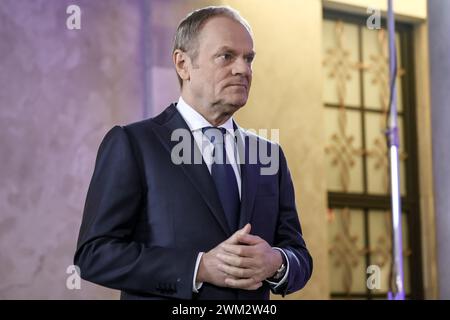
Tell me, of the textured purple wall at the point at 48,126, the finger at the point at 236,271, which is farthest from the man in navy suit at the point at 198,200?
the textured purple wall at the point at 48,126

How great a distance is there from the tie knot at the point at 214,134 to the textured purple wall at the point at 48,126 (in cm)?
174

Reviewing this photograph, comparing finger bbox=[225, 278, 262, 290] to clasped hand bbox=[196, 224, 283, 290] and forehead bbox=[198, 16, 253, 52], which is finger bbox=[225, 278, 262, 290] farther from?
forehead bbox=[198, 16, 253, 52]

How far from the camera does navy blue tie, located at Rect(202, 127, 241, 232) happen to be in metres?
1.57

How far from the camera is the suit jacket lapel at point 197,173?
154 centimetres

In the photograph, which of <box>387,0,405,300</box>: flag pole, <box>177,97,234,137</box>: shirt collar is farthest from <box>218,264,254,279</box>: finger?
<box>387,0,405,300</box>: flag pole

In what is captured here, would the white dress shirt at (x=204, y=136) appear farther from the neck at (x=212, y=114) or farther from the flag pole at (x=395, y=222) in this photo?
the flag pole at (x=395, y=222)

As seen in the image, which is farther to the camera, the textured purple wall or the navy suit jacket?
the textured purple wall

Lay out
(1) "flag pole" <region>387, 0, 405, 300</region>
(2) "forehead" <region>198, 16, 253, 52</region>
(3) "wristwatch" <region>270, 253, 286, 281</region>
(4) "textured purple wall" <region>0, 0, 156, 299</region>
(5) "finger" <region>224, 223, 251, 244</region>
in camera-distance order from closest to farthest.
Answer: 1. (5) "finger" <region>224, 223, 251, 244</region>
2. (3) "wristwatch" <region>270, 253, 286, 281</region>
3. (2) "forehead" <region>198, 16, 253, 52</region>
4. (1) "flag pole" <region>387, 0, 405, 300</region>
5. (4) "textured purple wall" <region>0, 0, 156, 299</region>

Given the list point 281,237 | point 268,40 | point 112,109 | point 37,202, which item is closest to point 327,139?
point 268,40

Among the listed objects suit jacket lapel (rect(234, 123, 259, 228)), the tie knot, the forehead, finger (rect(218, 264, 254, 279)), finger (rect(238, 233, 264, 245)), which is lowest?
finger (rect(218, 264, 254, 279))

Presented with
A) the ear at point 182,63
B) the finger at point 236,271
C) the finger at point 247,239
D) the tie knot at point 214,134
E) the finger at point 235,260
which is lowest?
the finger at point 236,271

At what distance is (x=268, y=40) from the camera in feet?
13.4

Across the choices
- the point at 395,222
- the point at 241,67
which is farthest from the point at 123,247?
the point at 395,222
